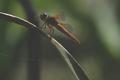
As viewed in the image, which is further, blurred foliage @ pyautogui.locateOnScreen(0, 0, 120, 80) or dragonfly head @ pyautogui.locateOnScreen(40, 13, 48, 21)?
blurred foliage @ pyautogui.locateOnScreen(0, 0, 120, 80)

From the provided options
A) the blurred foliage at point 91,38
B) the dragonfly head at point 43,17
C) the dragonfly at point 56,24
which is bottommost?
the dragonfly at point 56,24

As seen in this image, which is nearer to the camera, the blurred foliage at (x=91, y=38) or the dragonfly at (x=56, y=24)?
the dragonfly at (x=56, y=24)

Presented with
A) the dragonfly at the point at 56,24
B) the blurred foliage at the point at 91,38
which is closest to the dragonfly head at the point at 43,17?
the dragonfly at the point at 56,24

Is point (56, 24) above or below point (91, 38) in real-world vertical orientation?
below

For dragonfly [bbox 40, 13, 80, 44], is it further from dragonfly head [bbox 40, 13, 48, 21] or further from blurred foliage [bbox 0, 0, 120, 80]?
Result: blurred foliage [bbox 0, 0, 120, 80]

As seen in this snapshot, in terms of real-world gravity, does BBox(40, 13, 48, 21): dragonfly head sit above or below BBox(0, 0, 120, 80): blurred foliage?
below

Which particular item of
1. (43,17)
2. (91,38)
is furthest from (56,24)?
(91,38)

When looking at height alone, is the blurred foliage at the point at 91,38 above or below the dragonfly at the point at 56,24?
above

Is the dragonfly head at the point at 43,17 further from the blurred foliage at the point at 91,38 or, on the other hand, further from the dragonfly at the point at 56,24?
the blurred foliage at the point at 91,38

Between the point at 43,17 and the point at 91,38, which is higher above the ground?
the point at 91,38

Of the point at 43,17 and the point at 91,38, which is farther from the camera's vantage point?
the point at 91,38

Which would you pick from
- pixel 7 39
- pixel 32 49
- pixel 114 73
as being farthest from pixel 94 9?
pixel 32 49

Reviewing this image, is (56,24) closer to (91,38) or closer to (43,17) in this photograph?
(43,17)

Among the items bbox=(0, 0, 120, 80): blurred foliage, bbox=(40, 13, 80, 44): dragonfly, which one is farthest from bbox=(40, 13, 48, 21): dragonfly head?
bbox=(0, 0, 120, 80): blurred foliage
